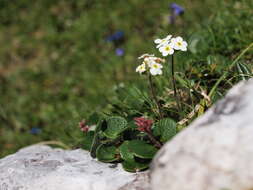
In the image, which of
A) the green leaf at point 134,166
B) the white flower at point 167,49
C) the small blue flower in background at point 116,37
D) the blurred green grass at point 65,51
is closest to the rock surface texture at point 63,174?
the green leaf at point 134,166

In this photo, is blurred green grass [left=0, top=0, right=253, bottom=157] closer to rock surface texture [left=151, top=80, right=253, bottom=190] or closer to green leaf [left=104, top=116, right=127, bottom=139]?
green leaf [left=104, top=116, right=127, bottom=139]

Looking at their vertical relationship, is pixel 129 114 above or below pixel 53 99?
above

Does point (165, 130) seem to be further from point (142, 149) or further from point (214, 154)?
point (214, 154)

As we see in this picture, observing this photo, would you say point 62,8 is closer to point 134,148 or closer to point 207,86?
point 207,86

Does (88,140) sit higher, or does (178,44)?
(178,44)

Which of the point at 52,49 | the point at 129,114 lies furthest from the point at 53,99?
the point at 129,114

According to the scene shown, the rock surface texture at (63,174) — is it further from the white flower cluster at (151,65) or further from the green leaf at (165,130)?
the white flower cluster at (151,65)

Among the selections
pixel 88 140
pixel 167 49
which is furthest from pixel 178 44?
pixel 88 140
